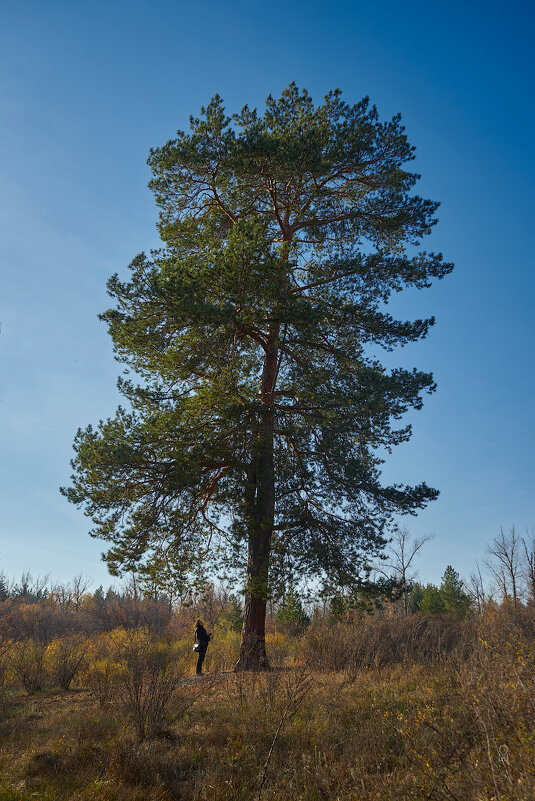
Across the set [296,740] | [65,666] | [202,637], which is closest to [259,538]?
[202,637]

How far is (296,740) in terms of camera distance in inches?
254

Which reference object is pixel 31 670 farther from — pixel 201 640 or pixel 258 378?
pixel 258 378

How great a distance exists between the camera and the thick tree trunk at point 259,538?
37.7 feet

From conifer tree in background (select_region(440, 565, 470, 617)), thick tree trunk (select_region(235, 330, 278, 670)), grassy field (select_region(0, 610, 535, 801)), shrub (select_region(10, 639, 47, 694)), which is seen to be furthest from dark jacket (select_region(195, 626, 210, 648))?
conifer tree in background (select_region(440, 565, 470, 617))

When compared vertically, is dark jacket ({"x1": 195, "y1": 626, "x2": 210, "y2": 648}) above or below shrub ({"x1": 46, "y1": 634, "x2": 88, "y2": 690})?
above

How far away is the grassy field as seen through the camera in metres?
4.77

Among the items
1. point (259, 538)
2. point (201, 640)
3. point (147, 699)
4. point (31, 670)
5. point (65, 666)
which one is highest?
point (259, 538)

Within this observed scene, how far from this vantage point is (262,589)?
1128 centimetres

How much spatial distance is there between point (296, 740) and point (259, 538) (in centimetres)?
598

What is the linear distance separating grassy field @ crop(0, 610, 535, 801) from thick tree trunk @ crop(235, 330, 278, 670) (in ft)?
7.56

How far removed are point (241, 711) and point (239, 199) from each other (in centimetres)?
1239

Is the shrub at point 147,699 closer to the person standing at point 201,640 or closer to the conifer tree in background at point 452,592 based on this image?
the person standing at point 201,640

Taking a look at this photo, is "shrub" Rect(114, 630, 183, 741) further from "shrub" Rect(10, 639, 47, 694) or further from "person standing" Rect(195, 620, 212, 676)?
"shrub" Rect(10, 639, 47, 694)

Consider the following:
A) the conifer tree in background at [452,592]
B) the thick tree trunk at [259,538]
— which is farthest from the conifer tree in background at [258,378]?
→ the conifer tree in background at [452,592]
